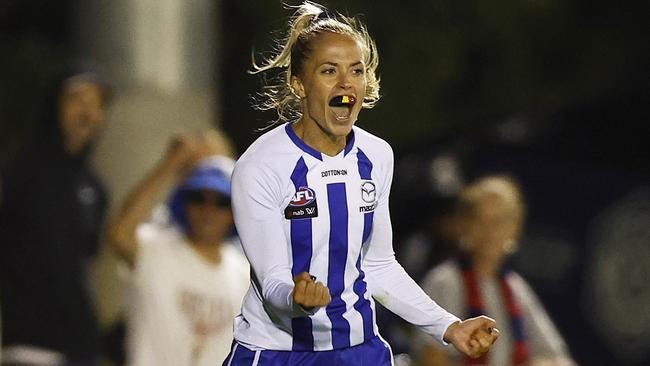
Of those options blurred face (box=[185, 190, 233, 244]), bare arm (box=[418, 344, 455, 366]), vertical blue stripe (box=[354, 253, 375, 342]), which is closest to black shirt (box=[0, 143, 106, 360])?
blurred face (box=[185, 190, 233, 244])

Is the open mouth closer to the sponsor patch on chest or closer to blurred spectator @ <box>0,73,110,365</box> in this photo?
the sponsor patch on chest

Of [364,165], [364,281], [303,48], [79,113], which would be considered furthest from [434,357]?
[303,48]

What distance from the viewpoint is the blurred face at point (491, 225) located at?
8.42m

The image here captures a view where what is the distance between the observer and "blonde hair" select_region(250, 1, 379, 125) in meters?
5.77

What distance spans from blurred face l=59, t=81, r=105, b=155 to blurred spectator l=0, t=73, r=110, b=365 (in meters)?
0.01

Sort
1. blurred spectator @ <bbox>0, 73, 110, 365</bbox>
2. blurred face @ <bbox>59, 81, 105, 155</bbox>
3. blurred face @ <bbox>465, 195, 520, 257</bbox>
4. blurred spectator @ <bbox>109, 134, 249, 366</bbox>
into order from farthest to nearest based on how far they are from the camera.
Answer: blurred face @ <bbox>59, 81, 105, 155</bbox>
blurred spectator @ <bbox>0, 73, 110, 365</bbox>
blurred face @ <bbox>465, 195, 520, 257</bbox>
blurred spectator @ <bbox>109, 134, 249, 366</bbox>

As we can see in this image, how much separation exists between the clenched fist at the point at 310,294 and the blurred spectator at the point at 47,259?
3.60 m

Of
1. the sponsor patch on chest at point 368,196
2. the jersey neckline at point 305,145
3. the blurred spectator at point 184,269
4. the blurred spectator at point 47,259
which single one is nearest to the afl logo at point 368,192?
the sponsor patch on chest at point 368,196

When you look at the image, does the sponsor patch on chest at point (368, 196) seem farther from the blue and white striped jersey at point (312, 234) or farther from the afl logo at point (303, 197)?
the afl logo at point (303, 197)

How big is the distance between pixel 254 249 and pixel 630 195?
5738 mm

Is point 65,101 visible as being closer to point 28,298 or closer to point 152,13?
point 28,298

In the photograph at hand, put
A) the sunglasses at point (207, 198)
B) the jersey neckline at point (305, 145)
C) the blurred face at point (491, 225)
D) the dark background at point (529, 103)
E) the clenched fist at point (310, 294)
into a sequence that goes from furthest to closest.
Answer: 1. the dark background at point (529, 103)
2. the blurred face at point (491, 225)
3. the sunglasses at point (207, 198)
4. the jersey neckline at point (305, 145)
5. the clenched fist at point (310, 294)

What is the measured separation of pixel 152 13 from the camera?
1167 cm

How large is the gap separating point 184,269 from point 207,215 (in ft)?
0.93
